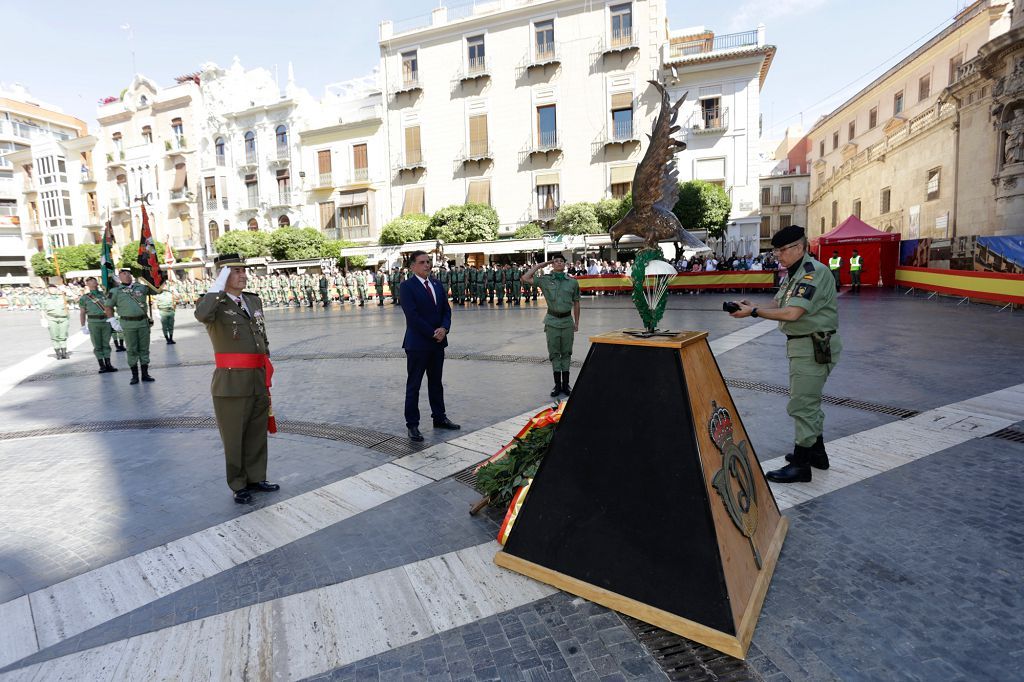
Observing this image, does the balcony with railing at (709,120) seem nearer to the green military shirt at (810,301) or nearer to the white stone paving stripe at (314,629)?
the green military shirt at (810,301)

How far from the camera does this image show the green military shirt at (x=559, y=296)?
684 centimetres

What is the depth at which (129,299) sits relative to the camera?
9.04 metres

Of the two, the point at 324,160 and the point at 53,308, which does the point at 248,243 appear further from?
the point at 53,308

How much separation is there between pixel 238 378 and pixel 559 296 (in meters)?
3.99

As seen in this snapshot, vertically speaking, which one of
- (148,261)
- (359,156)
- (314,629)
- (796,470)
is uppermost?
(359,156)

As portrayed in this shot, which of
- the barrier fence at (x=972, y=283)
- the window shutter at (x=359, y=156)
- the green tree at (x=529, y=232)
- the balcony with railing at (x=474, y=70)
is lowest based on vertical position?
the barrier fence at (x=972, y=283)

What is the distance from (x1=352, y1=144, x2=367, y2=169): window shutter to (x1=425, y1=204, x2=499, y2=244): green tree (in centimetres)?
838

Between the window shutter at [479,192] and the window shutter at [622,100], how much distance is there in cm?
857

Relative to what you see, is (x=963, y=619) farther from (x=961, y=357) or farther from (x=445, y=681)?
(x=961, y=357)

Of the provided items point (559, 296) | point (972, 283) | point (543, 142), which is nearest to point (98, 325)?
point (559, 296)

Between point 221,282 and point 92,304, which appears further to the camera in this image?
point 92,304

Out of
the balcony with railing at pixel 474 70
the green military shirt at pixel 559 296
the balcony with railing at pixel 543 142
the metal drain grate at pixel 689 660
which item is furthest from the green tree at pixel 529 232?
the metal drain grate at pixel 689 660

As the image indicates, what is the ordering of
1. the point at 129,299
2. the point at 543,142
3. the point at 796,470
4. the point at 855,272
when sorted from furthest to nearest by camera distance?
1. the point at 543,142
2. the point at 855,272
3. the point at 129,299
4. the point at 796,470

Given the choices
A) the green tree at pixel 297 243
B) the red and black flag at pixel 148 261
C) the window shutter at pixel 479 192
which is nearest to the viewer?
the red and black flag at pixel 148 261
